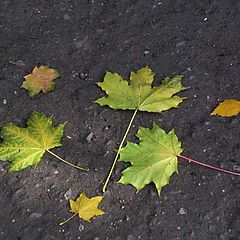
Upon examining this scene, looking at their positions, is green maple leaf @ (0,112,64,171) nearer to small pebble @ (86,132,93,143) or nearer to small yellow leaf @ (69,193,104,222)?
small pebble @ (86,132,93,143)

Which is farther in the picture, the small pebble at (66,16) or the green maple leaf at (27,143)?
the small pebble at (66,16)

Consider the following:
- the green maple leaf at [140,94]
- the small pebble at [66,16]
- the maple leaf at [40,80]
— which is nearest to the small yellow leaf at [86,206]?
the green maple leaf at [140,94]

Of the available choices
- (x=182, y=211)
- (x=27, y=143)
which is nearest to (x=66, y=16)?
(x=27, y=143)

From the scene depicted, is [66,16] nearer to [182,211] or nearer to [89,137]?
[89,137]

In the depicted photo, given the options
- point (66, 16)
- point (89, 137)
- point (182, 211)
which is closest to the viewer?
point (182, 211)

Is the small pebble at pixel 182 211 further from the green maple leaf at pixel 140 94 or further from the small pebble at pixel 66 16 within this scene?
the small pebble at pixel 66 16

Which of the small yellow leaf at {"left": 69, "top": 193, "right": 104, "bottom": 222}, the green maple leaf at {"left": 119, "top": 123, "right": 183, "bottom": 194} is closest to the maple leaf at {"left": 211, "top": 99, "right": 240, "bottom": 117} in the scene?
the green maple leaf at {"left": 119, "top": 123, "right": 183, "bottom": 194}
